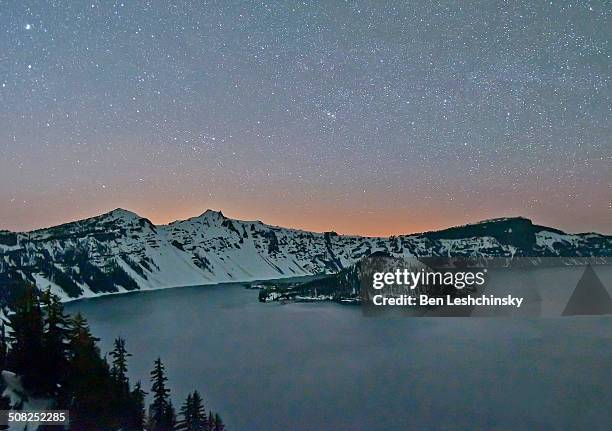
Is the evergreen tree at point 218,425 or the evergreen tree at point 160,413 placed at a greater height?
the evergreen tree at point 160,413

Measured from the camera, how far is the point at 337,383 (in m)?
73.1

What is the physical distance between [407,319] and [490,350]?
63.8 m

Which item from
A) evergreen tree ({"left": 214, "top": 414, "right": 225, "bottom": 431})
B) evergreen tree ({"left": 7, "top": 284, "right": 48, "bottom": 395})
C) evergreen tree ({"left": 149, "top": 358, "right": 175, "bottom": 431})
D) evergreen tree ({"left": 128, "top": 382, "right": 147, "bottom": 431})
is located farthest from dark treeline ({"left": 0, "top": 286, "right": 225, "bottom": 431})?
evergreen tree ({"left": 214, "top": 414, "right": 225, "bottom": 431})

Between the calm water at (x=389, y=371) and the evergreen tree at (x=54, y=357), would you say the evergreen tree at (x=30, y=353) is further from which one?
the calm water at (x=389, y=371)

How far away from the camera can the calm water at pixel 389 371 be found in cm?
5684

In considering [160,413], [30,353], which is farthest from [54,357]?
[160,413]

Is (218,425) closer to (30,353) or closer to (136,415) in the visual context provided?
(136,415)

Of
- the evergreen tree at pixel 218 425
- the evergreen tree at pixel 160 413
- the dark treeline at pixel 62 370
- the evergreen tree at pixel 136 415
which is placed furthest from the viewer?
the evergreen tree at pixel 218 425

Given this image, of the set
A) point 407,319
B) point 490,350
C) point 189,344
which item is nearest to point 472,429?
point 490,350

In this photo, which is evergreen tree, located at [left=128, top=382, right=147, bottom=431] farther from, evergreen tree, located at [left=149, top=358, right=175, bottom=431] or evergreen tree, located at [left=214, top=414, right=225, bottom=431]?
evergreen tree, located at [left=214, top=414, right=225, bottom=431]

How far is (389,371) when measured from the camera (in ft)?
269

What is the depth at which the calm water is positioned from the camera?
5684 centimetres

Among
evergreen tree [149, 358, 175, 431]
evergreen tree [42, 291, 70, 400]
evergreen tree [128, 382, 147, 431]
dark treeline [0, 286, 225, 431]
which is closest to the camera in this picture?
dark treeline [0, 286, 225, 431]

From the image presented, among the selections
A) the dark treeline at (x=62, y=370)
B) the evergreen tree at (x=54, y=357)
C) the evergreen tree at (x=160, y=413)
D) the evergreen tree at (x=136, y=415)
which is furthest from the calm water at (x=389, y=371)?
the evergreen tree at (x=54, y=357)
